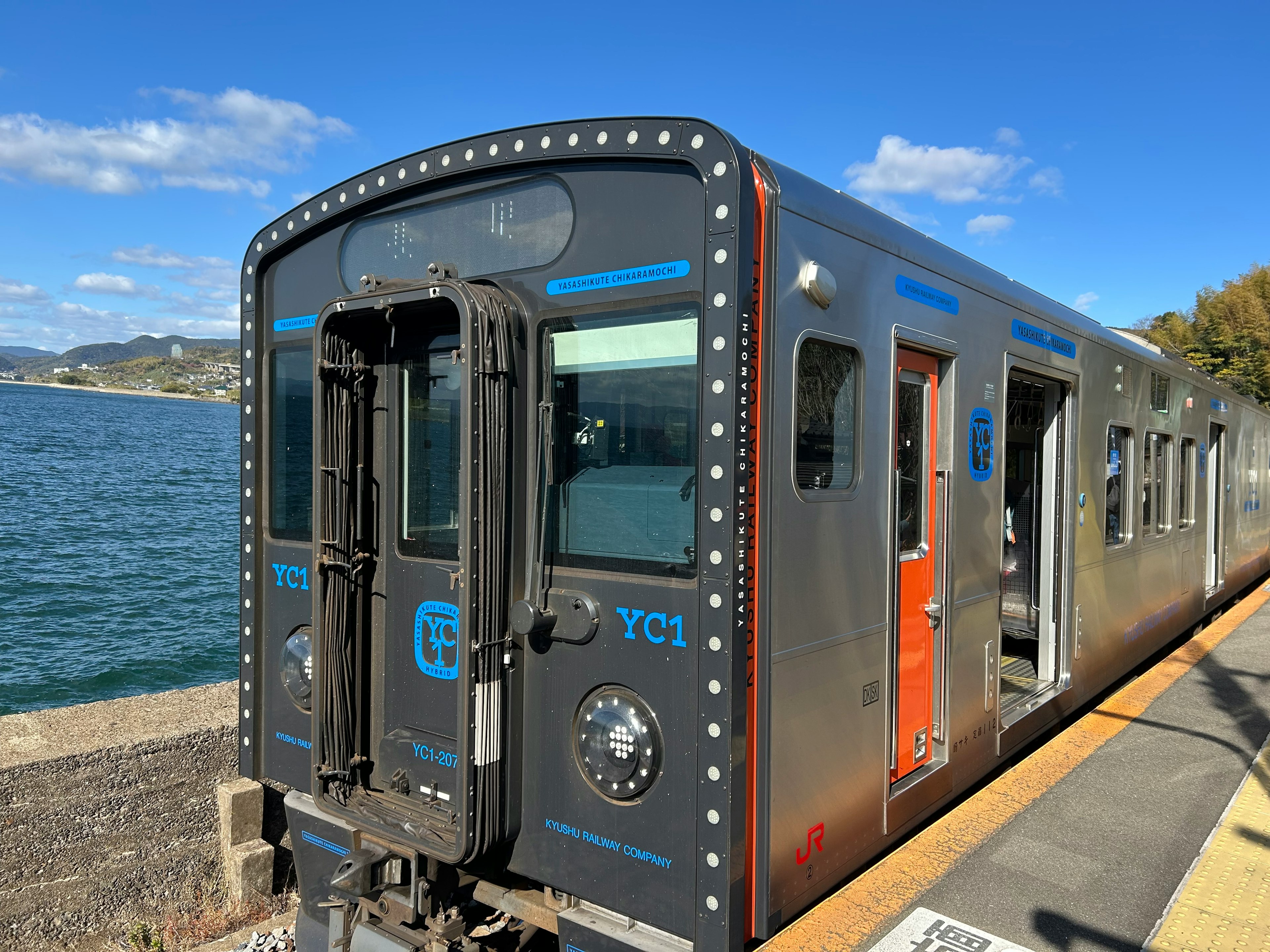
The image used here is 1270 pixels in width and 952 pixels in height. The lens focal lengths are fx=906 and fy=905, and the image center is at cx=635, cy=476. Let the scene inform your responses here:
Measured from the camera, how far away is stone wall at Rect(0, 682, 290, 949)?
151 inches

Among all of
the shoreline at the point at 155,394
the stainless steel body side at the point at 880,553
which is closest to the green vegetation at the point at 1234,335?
the stainless steel body side at the point at 880,553

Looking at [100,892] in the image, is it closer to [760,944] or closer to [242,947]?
[242,947]

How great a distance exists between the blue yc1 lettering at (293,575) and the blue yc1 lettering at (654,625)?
1.71 m

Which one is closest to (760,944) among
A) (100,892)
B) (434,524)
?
(434,524)

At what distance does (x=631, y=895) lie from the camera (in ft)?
8.84

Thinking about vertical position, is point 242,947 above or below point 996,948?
below

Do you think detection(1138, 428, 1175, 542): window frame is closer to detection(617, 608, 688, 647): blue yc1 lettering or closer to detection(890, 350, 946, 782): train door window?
detection(890, 350, 946, 782): train door window

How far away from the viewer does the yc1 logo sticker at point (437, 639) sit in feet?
10.2

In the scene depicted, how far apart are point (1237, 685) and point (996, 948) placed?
188 inches

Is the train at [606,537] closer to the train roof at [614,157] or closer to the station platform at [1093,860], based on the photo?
the train roof at [614,157]

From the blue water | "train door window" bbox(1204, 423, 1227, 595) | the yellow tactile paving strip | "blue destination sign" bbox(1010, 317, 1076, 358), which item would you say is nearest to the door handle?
the yellow tactile paving strip

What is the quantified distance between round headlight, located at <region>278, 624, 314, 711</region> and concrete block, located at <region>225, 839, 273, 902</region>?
115 cm

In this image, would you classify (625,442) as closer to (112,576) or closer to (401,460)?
(401,460)

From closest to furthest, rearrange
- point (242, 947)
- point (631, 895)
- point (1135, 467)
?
point (631, 895)
point (242, 947)
point (1135, 467)
